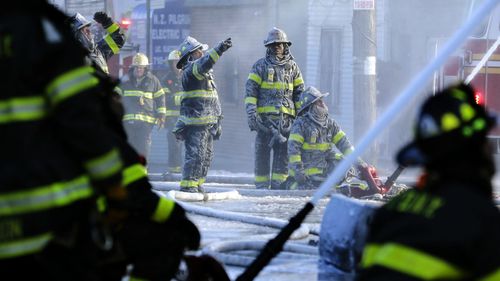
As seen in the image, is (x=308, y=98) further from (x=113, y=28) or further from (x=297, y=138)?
(x=113, y=28)

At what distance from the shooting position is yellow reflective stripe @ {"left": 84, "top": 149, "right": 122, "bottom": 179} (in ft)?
12.1

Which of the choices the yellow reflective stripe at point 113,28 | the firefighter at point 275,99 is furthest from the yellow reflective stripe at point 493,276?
the firefighter at point 275,99

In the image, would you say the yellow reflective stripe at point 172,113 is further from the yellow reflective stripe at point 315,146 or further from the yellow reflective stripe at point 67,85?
the yellow reflective stripe at point 67,85

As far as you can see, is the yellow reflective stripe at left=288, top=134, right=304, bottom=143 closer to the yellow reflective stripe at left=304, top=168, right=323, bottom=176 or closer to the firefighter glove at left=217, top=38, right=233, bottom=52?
the yellow reflective stripe at left=304, top=168, right=323, bottom=176

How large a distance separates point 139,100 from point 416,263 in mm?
14202

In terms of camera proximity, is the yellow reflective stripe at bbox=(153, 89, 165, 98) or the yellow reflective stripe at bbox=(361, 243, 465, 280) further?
the yellow reflective stripe at bbox=(153, 89, 165, 98)

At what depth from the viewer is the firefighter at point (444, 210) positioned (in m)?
2.85

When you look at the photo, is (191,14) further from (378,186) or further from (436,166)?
(436,166)

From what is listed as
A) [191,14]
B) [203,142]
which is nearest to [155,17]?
[191,14]

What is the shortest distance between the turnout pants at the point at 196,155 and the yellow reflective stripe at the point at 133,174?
8325mm

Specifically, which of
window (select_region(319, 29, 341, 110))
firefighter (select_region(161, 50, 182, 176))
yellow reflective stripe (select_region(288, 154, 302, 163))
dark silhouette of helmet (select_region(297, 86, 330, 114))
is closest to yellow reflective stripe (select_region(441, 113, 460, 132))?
yellow reflective stripe (select_region(288, 154, 302, 163))

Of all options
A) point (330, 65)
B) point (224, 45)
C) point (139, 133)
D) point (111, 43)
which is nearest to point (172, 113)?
point (139, 133)

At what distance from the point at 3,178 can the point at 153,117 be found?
1359 centimetres

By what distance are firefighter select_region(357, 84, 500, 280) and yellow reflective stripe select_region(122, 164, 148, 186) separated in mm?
1559
